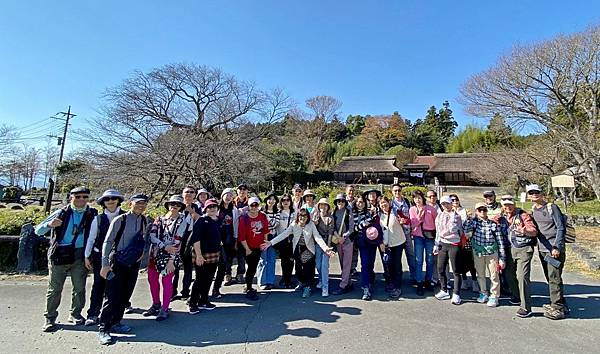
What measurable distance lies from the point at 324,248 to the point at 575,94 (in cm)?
1554

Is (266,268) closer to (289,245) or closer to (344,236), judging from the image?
(289,245)

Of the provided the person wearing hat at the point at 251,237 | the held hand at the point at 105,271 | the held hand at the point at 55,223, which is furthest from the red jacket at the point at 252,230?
the held hand at the point at 55,223

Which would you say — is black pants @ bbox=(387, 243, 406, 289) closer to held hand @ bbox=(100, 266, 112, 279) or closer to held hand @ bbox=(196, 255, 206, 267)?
held hand @ bbox=(196, 255, 206, 267)

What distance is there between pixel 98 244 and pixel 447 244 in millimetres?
4506

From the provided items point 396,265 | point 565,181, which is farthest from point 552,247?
point 565,181

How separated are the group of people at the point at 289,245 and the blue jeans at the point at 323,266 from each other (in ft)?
0.05

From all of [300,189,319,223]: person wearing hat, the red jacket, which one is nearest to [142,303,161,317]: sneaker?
the red jacket

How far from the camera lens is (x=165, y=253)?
3820 mm

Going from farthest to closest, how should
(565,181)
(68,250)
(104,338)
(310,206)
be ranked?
(565,181) < (310,206) < (68,250) < (104,338)

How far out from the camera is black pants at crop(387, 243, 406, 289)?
15.1 ft

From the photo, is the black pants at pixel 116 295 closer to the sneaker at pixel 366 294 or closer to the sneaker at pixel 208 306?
the sneaker at pixel 208 306

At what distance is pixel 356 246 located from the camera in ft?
16.1

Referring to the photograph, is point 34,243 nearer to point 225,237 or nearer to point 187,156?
point 225,237

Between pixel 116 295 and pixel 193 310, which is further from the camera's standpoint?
pixel 193 310
